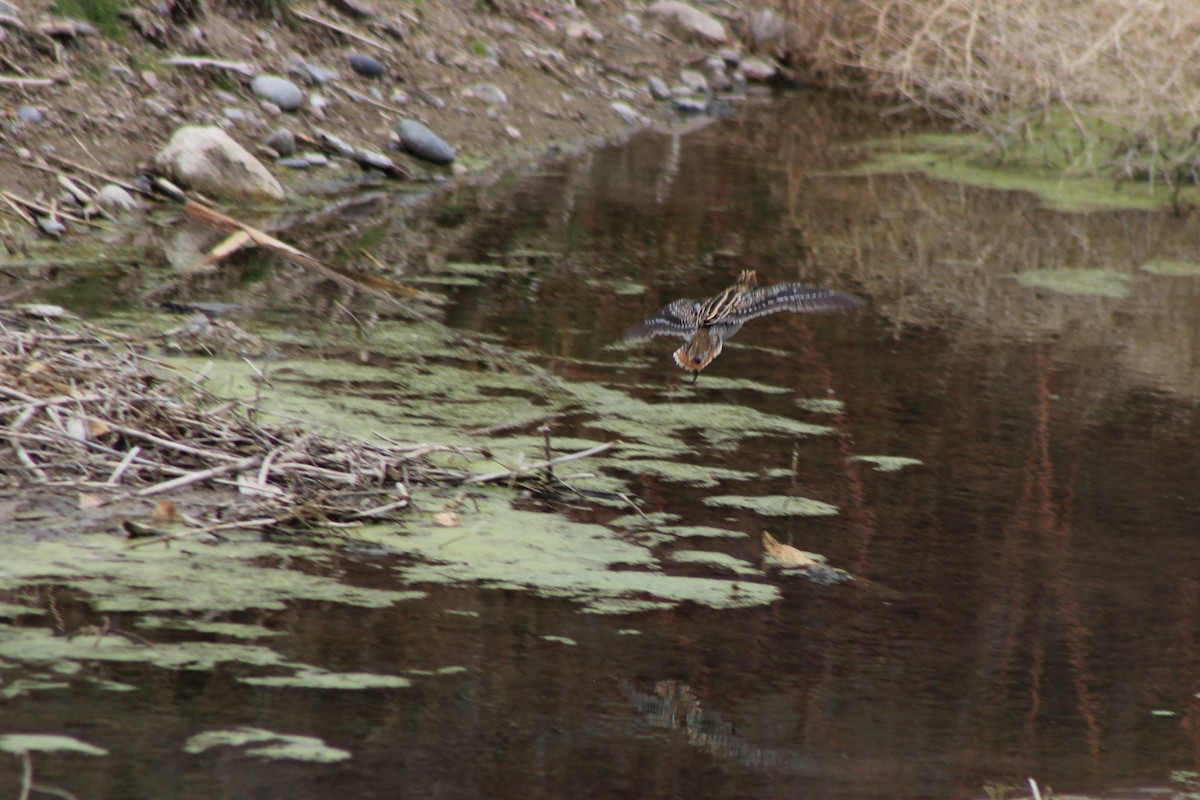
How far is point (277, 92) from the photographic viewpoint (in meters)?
9.05

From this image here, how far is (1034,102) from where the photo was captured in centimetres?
1162

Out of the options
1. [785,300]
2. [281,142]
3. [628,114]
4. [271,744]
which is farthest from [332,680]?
[628,114]

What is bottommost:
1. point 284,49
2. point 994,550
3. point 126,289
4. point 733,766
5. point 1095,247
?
point 733,766

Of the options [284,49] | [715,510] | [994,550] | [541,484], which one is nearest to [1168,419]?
[994,550]

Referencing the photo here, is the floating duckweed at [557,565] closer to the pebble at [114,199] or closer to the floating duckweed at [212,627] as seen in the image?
the floating duckweed at [212,627]

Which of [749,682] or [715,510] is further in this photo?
[715,510]

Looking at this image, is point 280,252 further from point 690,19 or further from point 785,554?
point 690,19

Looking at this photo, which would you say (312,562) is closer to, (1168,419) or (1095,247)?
(1168,419)

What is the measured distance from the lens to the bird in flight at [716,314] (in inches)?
203

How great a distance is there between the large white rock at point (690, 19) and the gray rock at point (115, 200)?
7.58m

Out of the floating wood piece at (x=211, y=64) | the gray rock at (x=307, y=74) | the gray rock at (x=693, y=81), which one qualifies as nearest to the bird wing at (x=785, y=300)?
the floating wood piece at (x=211, y=64)

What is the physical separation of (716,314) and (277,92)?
181 inches

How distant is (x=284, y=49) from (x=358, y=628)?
22.6ft

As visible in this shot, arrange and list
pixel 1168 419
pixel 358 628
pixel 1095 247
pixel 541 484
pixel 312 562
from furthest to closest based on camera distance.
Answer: pixel 1095 247 < pixel 1168 419 < pixel 541 484 < pixel 312 562 < pixel 358 628
